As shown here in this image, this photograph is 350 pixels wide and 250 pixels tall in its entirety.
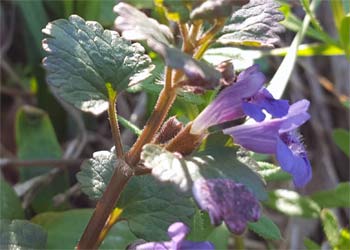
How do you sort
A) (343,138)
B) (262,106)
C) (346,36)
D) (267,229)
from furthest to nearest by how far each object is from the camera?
(343,138) < (346,36) < (267,229) < (262,106)

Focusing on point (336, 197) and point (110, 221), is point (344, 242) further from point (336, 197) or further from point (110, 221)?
point (110, 221)

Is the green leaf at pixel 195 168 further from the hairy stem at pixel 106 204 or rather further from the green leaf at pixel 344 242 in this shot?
the green leaf at pixel 344 242

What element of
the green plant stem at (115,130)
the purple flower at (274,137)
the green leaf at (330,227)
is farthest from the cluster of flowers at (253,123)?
the green leaf at (330,227)

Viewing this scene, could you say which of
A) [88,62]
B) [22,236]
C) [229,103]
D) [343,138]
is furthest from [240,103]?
[343,138]

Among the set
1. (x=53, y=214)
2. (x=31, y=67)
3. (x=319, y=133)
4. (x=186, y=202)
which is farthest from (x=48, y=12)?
(x=186, y=202)

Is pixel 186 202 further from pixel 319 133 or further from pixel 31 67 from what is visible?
pixel 319 133

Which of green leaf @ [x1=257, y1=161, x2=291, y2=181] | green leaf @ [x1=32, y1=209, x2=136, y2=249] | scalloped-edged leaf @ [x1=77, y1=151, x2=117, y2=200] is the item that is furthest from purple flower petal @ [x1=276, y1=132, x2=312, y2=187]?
green leaf @ [x1=32, y1=209, x2=136, y2=249]

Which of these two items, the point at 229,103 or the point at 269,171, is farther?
the point at 269,171
